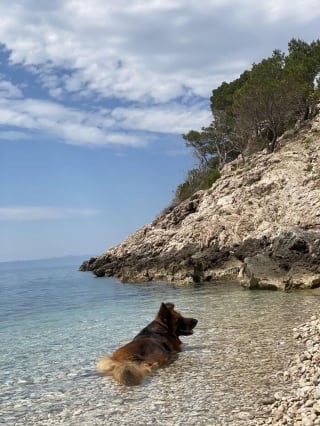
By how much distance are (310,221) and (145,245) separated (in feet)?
55.8

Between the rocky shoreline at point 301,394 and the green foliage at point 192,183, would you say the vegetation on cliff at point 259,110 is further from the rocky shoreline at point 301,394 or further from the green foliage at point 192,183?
the rocky shoreline at point 301,394

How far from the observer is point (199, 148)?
70.0 m

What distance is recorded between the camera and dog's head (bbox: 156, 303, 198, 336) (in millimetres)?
11016

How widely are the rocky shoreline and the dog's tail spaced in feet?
8.23

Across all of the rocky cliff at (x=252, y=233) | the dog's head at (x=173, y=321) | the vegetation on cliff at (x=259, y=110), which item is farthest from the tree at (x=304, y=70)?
the dog's head at (x=173, y=321)

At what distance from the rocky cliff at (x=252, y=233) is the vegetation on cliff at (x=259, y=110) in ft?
20.0

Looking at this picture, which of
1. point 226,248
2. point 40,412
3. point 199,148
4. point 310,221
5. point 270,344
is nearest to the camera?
point 40,412

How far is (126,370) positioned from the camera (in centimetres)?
851

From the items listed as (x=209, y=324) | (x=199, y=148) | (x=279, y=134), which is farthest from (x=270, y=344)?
(x=199, y=148)

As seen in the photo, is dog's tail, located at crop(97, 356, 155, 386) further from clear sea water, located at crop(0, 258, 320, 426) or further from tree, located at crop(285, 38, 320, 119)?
tree, located at crop(285, 38, 320, 119)

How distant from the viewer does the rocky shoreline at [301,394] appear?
5.78 metres

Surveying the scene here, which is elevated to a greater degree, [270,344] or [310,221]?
[310,221]

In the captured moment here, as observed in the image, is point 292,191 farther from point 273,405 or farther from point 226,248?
point 273,405

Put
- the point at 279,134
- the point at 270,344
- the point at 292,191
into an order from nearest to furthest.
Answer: the point at 270,344
the point at 292,191
the point at 279,134
